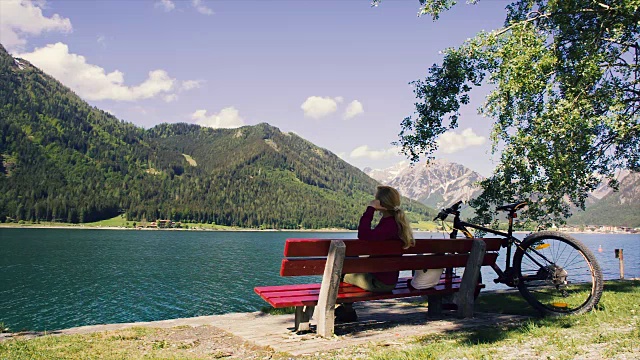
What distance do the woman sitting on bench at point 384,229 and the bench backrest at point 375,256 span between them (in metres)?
0.19

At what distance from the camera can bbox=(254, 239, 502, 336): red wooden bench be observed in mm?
6492

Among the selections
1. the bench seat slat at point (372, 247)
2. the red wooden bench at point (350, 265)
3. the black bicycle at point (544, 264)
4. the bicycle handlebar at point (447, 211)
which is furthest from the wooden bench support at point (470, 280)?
the bicycle handlebar at point (447, 211)

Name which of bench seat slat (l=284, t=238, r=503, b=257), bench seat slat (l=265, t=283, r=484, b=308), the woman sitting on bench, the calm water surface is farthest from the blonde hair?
the calm water surface

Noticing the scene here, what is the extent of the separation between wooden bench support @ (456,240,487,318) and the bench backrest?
0.16 meters

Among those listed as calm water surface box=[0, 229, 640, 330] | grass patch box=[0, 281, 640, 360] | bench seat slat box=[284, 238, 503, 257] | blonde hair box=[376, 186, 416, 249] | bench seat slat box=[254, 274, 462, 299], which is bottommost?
calm water surface box=[0, 229, 640, 330]

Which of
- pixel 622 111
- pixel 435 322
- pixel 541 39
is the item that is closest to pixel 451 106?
pixel 541 39

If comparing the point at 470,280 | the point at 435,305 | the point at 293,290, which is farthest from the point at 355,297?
the point at 470,280

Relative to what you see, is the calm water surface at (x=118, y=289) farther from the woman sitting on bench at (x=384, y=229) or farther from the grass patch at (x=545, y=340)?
the woman sitting on bench at (x=384, y=229)

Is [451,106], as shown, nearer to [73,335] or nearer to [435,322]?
[435,322]

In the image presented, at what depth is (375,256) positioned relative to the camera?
710 centimetres

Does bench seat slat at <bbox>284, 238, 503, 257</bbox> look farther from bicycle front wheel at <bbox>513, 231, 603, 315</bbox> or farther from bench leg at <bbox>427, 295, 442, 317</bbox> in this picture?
bicycle front wheel at <bbox>513, 231, 603, 315</bbox>

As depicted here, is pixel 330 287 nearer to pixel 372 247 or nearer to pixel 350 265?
pixel 350 265

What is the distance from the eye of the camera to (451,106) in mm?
13453

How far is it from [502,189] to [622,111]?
3.81 m
